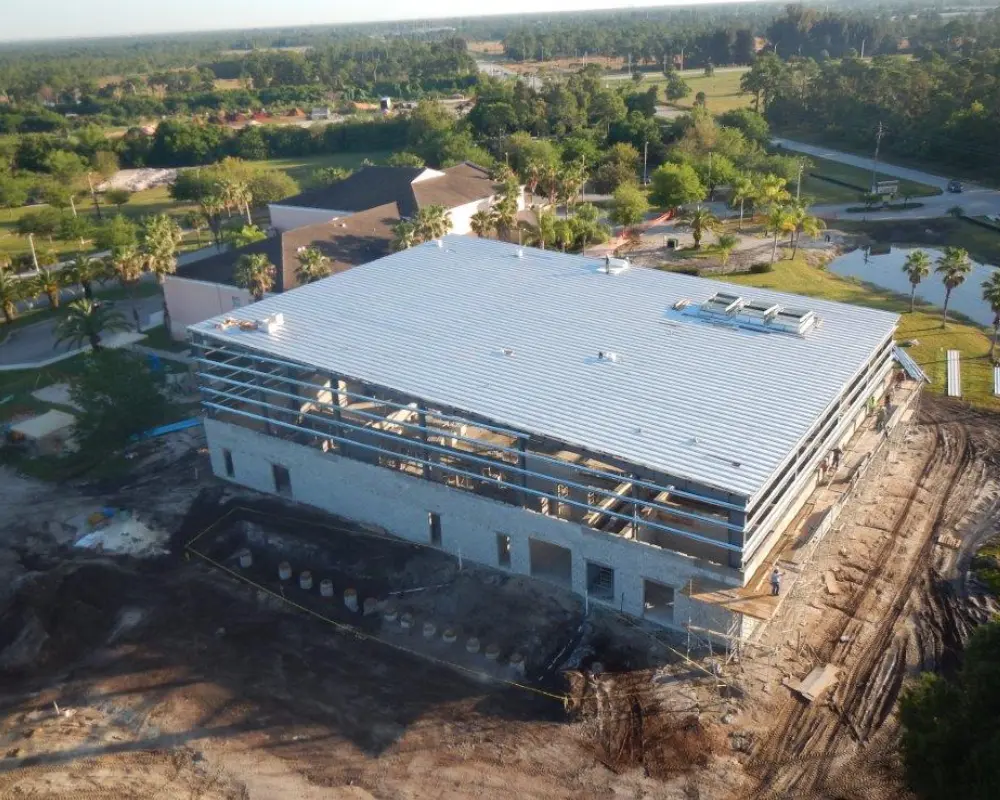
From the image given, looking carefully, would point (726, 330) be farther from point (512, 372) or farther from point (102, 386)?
point (102, 386)

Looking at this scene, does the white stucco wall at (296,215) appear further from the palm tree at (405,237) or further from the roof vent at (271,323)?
the roof vent at (271,323)

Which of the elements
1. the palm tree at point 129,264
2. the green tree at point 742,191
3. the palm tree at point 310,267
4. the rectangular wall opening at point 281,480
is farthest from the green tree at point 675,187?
the rectangular wall opening at point 281,480

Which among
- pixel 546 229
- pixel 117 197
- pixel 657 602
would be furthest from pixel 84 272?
pixel 657 602

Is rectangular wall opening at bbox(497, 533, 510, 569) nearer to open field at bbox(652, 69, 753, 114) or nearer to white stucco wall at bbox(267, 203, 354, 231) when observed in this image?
white stucco wall at bbox(267, 203, 354, 231)

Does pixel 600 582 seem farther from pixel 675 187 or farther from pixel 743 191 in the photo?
pixel 675 187

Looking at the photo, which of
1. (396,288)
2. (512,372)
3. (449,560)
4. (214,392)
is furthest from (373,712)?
(396,288)
